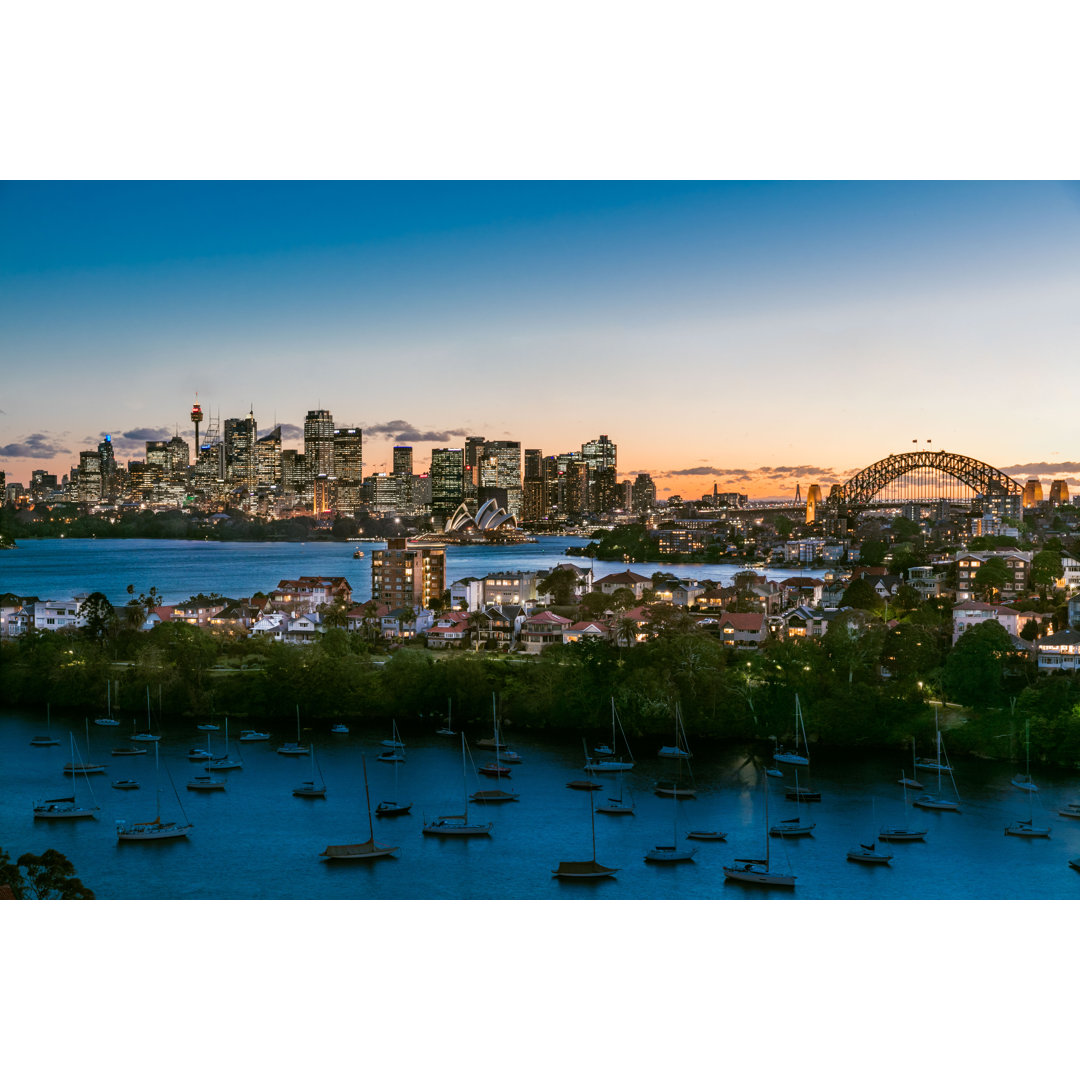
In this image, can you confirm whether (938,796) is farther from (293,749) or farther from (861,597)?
(293,749)

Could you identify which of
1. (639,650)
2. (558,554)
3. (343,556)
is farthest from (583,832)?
(343,556)

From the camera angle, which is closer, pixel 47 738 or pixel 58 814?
pixel 58 814

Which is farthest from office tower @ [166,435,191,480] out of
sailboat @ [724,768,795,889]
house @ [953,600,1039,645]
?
house @ [953,600,1039,645]

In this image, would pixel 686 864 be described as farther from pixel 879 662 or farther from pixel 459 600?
pixel 459 600

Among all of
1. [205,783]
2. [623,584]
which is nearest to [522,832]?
[205,783]

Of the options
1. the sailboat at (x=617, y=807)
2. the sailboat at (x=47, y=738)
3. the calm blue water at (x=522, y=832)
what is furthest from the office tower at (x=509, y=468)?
the sailboat at (x=47, y=738)

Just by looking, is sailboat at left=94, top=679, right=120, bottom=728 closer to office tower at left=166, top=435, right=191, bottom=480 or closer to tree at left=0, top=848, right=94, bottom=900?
office tower at left=166, top=435, right=191, bottom=480
